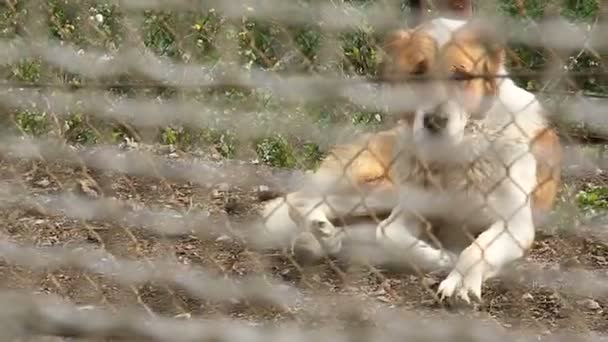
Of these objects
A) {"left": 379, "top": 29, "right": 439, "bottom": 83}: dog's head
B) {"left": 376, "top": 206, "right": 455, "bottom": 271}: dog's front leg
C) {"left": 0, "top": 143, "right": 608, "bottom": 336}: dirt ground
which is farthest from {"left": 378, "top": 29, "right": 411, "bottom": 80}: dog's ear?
{"left": 0, "top": 143, "right": 608, "bottom": 336}: dirt ground

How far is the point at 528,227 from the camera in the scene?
9.63 feet

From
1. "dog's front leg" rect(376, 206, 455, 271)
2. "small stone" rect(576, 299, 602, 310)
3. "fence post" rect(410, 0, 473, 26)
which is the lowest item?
"small stone" rect(576, 299, 602, 310)

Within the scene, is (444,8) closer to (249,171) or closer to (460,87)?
(460,87)

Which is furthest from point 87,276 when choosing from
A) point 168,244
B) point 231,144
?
point 231,144

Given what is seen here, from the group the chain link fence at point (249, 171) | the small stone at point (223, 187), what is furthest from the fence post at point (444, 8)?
the small stone at point (223, 187)

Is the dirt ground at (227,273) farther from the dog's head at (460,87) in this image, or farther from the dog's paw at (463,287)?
the dog's head at (460,87)

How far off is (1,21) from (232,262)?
795 mm

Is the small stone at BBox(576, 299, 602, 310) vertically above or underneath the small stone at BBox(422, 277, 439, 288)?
underneath

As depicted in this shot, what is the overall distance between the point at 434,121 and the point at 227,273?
624 millimetres

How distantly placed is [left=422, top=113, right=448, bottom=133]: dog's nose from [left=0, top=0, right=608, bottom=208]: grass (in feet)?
0.36

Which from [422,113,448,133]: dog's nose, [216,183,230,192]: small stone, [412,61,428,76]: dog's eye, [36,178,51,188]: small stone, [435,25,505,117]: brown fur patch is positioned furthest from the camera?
[36,178,51,188]: small stone

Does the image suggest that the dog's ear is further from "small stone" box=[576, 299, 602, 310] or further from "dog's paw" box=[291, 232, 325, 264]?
"small stone" box=[576, 299, 602, 310]

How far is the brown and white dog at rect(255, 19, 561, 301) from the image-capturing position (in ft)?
8.32

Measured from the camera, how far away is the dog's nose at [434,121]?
8.14 feet
